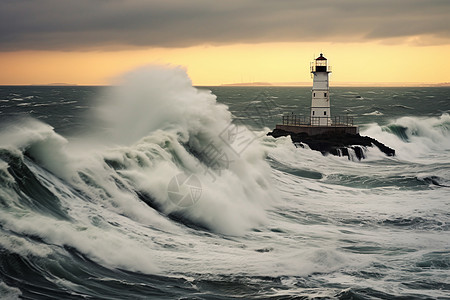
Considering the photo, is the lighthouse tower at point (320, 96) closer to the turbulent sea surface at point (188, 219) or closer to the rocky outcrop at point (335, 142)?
the rocky outcrop at point (335, 142)

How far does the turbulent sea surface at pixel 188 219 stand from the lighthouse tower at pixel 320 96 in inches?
466

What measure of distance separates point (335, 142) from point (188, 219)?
1796 cm

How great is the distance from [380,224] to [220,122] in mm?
5510

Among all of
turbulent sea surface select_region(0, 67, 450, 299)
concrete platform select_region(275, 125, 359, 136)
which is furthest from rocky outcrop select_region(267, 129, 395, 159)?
turbulent sea surface select_region(0, 67, 450, 299)

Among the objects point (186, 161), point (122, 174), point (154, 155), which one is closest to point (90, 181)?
point (122, 174)

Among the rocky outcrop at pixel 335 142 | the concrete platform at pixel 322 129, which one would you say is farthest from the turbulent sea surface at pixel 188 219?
the concrete platform at pixel 322 129

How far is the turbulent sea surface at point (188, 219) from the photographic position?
8.57m

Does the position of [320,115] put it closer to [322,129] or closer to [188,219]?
[322,129]

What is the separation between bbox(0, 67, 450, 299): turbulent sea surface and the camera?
8.57 metres

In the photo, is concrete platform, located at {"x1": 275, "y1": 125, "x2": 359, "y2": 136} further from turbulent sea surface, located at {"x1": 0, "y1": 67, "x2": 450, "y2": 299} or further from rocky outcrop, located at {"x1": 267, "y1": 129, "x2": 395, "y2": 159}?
turbulent sea surface, located at {"x1": 0, "y1": 67, "x2": 450, "y2": 299}

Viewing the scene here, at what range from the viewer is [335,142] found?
29203mm

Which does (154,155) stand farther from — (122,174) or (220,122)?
(220,122)

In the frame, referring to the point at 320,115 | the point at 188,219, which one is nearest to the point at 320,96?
the point at 320,115

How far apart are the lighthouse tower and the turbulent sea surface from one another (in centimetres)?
1184
